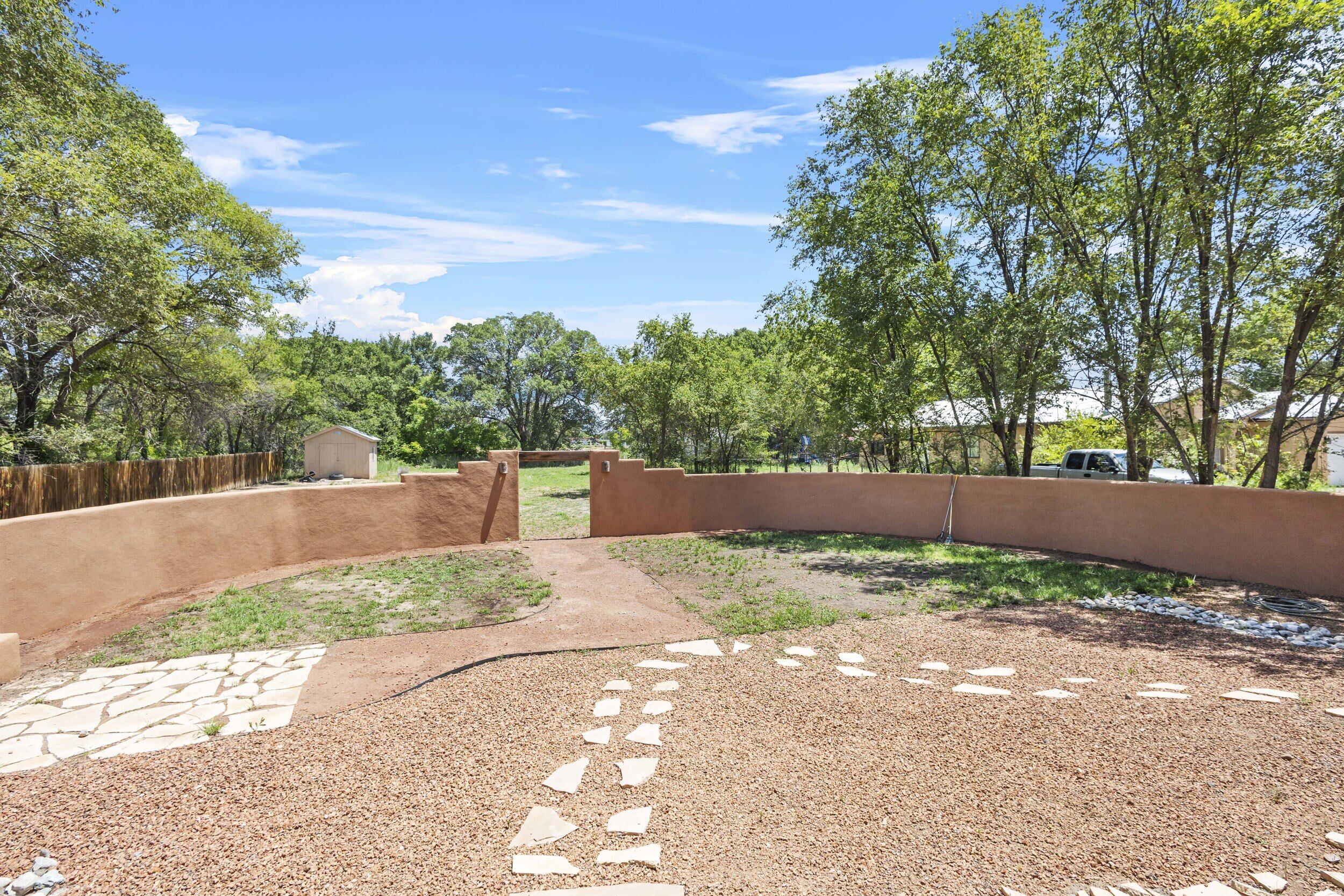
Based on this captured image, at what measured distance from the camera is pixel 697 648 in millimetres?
5230

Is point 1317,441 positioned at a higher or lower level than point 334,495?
higher

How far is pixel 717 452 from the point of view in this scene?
19906 mm

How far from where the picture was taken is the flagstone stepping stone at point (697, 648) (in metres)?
5.09

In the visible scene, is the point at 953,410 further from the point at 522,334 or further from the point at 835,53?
the point at 522,334

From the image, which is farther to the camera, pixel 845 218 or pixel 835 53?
pixel 845 218

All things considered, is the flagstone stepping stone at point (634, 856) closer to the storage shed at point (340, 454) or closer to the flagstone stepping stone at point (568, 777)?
the flagstone stepping stone at point (568, 777)

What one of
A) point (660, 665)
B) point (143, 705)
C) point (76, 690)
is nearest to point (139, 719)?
point (143, 705)

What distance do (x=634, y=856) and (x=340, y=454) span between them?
28518 millimetres

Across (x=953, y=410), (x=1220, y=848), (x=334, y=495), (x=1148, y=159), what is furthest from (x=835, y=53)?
(x=1220, y=848)

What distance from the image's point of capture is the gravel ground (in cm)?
255

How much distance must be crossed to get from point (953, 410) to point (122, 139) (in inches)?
625

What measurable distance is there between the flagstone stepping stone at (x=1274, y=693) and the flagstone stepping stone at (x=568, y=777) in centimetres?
426

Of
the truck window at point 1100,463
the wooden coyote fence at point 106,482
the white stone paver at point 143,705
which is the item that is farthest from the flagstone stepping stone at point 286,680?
the truck window at point 1100,463

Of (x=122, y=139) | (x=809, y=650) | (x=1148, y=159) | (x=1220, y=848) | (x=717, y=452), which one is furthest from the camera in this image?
(x=717, y=452)
